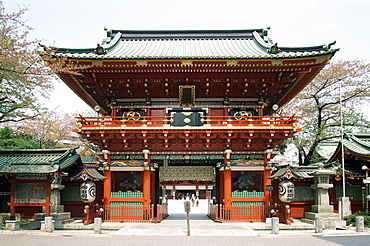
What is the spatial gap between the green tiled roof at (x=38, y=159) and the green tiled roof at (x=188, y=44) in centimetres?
611

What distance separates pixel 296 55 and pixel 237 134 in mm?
5369

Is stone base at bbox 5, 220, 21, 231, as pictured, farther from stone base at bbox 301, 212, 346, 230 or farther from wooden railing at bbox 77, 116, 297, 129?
stone base at bbox 301, 212, 346, 230

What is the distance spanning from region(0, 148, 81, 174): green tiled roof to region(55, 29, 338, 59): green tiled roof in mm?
6107

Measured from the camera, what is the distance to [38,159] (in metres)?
20.3

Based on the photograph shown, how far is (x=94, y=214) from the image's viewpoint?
65.1 feet

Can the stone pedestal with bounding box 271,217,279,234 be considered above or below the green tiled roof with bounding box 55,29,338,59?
below

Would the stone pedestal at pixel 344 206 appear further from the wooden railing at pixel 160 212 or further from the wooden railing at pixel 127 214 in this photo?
the wooden railing at pixel 127 214

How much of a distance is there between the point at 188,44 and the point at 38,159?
42.7 feet

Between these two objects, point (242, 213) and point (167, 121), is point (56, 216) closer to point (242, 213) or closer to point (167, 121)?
point (167, 121)

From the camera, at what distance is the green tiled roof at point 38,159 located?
17625 mm

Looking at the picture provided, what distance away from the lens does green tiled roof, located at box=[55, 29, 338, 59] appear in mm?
21594

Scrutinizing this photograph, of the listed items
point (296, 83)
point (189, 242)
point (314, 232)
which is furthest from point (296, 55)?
point (189, 242)

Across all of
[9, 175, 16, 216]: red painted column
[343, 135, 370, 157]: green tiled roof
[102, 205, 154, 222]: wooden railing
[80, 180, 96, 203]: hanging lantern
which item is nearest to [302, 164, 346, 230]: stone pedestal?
[343, 135, 370, 157]: green tiled roof

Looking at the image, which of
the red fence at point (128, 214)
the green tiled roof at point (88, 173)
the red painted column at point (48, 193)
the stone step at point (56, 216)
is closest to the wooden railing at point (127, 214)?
the red fence at point (128, 214)
